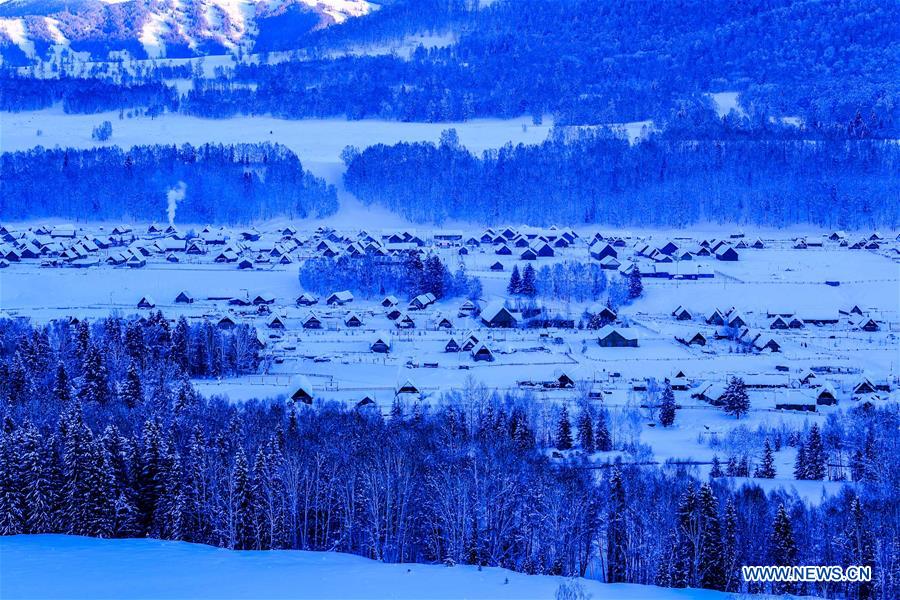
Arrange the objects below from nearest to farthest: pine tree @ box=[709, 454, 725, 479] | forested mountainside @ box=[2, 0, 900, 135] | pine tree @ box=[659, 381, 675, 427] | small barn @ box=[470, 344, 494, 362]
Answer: pine tree @ box=[709, 454, 725, 479]
pine tree @ box=[659, 381, 675, 427]
small barn @ box=[470, 344, 494, 362]
forested mountainside @ box=[2, 0, 900, 135]

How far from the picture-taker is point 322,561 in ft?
53.6

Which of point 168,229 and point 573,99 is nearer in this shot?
point 168,229

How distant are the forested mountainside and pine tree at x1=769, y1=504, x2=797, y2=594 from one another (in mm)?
78553

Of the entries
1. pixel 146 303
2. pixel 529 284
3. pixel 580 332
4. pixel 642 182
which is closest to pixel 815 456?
pixel 580 332

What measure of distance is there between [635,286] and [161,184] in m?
47.8

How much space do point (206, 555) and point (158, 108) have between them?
331 ft

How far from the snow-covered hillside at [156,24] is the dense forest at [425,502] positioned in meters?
145

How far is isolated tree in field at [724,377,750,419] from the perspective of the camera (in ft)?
87.6

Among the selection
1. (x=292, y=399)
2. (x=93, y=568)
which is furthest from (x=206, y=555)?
(x=292, y=399)

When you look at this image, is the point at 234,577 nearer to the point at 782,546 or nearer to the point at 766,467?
the point at 782,546

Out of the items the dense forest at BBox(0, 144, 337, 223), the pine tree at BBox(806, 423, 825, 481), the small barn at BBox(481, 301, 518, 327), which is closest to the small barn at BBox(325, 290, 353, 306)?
the small barn at BBox(481, 301, 518, 327)

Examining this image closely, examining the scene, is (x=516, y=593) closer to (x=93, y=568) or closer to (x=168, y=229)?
(x=93, y=568)

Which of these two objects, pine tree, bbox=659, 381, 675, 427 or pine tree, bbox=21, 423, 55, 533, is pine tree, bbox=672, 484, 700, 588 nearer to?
pine tree, bbox=659, 381, 675, 427

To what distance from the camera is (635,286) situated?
44375mm
